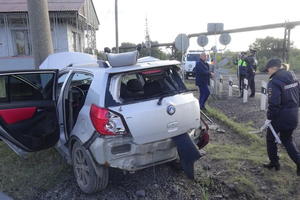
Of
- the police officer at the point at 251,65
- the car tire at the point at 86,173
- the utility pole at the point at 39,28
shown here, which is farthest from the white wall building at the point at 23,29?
the car tire at the point at 86,173

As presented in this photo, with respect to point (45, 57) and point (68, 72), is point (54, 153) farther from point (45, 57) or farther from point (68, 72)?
point (45, 57)

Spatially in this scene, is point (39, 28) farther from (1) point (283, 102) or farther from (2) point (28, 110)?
(1) point (283, 102)

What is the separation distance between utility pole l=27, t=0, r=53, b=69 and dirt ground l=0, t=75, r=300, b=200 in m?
3.24

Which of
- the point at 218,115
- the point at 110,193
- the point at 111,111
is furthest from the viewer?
the point at 218,115

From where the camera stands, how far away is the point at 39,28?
23.6ft

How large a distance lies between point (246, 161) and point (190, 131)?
137 centimetres

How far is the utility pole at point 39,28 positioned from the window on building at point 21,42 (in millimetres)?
10672

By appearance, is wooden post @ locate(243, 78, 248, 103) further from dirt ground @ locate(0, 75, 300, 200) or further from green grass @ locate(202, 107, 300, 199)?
dirt ground @ locate(0, 75, 300, 200)

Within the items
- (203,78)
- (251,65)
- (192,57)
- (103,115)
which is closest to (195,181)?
(103,115)

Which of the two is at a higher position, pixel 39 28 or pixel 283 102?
pixel 39 28

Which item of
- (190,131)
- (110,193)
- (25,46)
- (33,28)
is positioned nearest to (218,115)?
(190,131)

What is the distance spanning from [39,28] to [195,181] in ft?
18.4

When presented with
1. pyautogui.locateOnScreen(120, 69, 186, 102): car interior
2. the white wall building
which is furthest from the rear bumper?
the white wall building

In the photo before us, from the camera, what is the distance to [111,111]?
10.5ft
